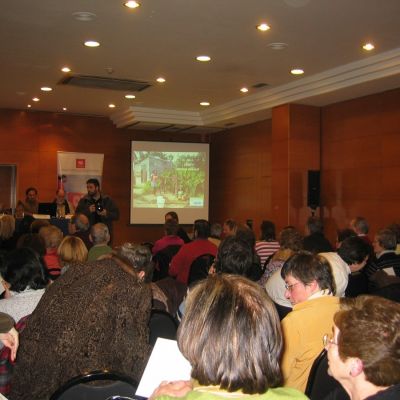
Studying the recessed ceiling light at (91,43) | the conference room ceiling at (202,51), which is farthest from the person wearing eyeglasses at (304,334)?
the recessed ceiling light at (91,43)

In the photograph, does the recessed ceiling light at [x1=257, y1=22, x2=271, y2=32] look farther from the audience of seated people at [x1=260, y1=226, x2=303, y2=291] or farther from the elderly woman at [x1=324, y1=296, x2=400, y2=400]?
the elderly woman at [x1=324, y1=296, x2=400, y2=400]

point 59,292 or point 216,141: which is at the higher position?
point 216,141

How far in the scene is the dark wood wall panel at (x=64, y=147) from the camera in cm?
1222

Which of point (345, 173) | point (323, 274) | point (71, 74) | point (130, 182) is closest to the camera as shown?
point (323, 274)

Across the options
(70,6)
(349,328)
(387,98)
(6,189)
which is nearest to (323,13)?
(70,6)

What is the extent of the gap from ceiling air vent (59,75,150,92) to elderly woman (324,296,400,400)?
8.02 metres

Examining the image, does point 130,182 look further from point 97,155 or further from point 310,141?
point 310,141

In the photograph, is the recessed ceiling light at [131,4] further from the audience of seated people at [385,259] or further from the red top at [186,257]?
the audience of seated people at [385,259]

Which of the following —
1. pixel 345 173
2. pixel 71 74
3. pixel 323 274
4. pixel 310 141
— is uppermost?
pixel 71 74

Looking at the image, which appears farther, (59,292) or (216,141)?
(216,141)

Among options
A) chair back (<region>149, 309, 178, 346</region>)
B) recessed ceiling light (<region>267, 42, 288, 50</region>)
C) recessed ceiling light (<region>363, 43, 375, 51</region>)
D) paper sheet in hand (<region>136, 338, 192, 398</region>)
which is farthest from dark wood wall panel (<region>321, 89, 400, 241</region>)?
paper sheet in hand (<region>136, 338, 192, 398</region>)

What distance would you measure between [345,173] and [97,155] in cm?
606

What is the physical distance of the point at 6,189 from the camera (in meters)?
12.2

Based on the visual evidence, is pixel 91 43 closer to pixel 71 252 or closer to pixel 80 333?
pixel 71 252
